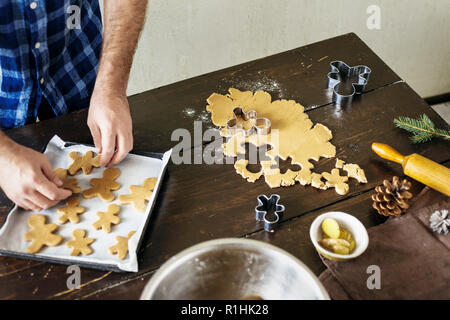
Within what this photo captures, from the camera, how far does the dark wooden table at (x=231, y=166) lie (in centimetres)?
95

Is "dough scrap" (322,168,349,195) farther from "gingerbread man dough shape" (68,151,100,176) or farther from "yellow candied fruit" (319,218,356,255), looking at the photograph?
"gingerbread man dough shape" (68,151,100,176)

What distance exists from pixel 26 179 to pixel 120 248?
290mm

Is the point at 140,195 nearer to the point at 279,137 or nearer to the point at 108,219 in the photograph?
the point at 108,219

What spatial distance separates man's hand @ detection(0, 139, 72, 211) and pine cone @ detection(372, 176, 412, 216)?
31.3 inches

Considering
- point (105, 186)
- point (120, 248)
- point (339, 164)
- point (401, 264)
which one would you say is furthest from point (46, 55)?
point (401, 264)

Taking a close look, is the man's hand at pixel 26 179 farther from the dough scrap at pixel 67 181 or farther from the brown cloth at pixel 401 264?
the brown cloth at pixel 401 264

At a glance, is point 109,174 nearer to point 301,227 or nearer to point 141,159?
point 141,159

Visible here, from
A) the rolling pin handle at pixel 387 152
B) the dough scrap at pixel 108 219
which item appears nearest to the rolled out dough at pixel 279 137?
the rolling pin handle at pixel 387 152

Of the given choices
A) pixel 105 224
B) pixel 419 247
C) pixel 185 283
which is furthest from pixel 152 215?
pixel 419 247

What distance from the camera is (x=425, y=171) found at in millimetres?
1061

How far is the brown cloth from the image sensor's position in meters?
0.89

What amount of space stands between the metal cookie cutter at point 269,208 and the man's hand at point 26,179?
50cm

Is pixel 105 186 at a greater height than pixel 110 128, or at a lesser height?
lesser

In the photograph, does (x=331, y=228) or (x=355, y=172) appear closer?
(x=331, y=228)
